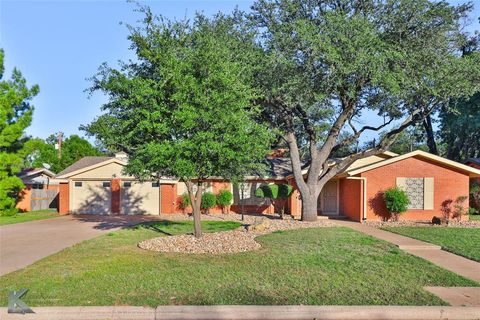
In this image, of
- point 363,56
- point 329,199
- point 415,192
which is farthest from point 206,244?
point 329,199

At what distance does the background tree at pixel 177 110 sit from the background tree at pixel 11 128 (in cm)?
1550

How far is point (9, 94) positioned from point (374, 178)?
2052 centimetres

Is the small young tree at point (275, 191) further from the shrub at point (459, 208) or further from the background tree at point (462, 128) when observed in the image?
the background tree at point (462, 128)

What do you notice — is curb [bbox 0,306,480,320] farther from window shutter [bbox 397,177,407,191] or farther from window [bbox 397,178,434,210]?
window [bbox 397,178,434,210]

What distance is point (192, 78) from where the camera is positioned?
11297 millimetres

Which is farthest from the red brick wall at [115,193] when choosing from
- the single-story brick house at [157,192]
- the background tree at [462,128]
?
the background tree at [462,128]

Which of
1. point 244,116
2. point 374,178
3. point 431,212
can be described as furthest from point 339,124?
point 244,116

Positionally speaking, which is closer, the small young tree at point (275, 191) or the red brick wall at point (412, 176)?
the red brick wall at point (412, 176)

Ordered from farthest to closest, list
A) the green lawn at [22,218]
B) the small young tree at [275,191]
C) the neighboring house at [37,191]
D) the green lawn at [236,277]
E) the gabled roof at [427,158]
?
the neighboring house at [37,191] < the small young tree at [275,191] < the green lawn at [22,218] < the gabled roof at [427,158] < the green lawn at [236,277]

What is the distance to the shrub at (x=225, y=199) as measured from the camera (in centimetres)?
2531

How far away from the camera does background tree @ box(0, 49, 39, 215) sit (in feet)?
80.9

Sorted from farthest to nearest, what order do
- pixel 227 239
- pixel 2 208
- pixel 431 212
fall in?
1. pixel 2 208
2. pixel 431 212
3. pixel 227 239

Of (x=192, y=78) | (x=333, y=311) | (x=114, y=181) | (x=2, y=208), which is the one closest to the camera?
(x=333, y=311)

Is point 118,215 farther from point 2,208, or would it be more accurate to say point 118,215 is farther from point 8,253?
point 8,253
